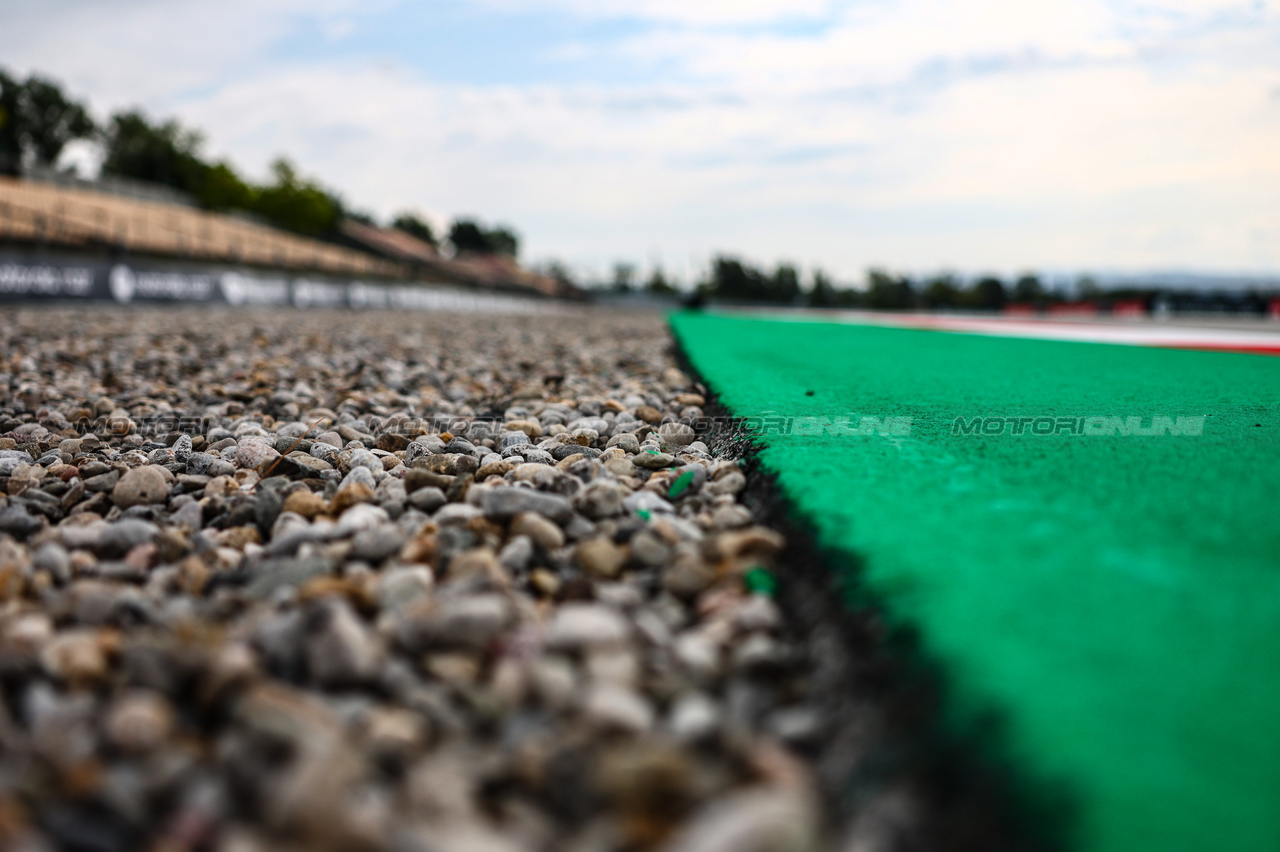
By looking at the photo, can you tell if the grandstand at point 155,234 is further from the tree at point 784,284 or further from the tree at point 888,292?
the tree at point 784,284

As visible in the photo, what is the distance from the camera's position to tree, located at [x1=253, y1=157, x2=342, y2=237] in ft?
221

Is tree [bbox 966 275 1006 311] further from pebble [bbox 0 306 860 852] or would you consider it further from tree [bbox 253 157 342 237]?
pebble [bbox 0 306 860 852]

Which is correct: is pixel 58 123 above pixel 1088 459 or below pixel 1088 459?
above

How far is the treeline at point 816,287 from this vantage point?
291 ft

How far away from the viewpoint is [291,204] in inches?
2660

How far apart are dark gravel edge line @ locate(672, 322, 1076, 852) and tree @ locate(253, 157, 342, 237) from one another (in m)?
72.1

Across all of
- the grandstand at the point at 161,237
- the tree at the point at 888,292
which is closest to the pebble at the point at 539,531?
the grandstand at the point at 161,237

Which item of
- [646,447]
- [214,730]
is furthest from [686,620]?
[646,447]

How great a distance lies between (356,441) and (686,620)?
1.89m

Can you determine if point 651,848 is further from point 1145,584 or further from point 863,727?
point 1145,584

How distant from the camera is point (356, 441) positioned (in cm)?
297

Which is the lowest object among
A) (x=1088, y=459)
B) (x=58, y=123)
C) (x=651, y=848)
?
(x=651, y=848)

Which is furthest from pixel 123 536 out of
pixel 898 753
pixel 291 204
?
pixel 291 204

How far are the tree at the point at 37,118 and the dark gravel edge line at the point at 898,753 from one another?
287 feet
